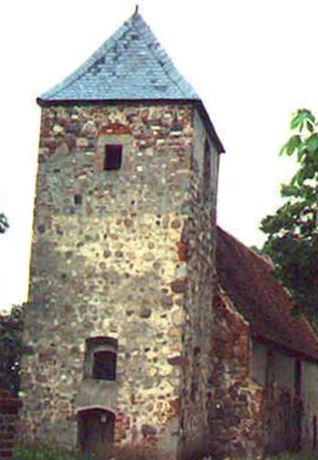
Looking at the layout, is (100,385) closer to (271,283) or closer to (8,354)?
(8,354)

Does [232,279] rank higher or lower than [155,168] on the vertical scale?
lower

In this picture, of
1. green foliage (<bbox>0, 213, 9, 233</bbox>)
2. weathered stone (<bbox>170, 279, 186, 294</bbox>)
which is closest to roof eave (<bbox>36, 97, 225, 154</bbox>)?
green foliage (<bbox>0, 213, 9, 233</bbox>)

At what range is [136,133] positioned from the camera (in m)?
21.4

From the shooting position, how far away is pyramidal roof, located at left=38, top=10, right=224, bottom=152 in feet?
71.1

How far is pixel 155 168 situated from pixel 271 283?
13.0m

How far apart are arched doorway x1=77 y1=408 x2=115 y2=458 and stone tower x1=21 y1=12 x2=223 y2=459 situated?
0.09 ft

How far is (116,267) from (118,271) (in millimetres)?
114

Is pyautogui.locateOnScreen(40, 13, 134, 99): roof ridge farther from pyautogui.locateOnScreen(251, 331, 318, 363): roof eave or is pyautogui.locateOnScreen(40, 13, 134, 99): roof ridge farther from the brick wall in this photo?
the brick wall

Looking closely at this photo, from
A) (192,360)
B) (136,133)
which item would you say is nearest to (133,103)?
(136,133)

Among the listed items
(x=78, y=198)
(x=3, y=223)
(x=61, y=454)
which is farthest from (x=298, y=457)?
(x=3, y=223)

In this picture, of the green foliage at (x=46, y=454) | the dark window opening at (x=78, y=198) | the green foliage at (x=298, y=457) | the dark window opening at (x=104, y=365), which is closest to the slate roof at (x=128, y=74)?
the dark window opening at (x=78, y=198)

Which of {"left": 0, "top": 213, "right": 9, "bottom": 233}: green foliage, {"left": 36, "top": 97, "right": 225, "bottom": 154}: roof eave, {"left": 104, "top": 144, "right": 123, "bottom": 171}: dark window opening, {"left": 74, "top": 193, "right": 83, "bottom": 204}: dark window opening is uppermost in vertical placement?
{"left": 36, "top": 97, "right": 225, "bottom": 154}: roof eave

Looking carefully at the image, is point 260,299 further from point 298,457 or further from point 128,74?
point 128,74

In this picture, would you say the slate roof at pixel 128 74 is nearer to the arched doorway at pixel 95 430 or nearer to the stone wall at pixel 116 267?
the stone wall at pixel 116 267
